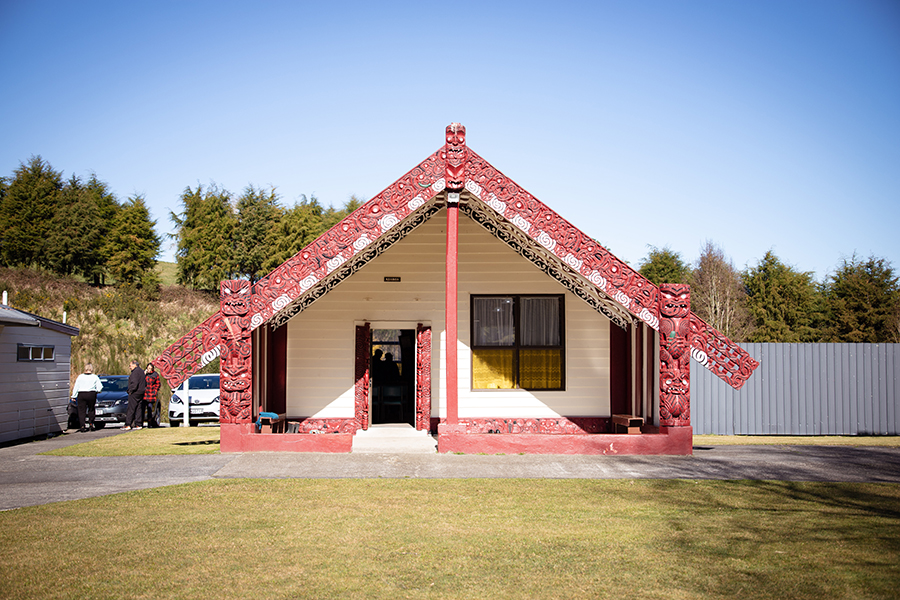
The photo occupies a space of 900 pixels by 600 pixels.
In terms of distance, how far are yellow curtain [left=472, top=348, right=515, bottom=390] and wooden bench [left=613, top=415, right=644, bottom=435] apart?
216 centimetres

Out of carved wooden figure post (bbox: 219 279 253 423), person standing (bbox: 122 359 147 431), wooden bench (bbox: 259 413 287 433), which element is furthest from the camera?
person standing (bbox: 122 359 147 431)

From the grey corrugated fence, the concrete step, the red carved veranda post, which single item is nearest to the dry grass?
the concrete step

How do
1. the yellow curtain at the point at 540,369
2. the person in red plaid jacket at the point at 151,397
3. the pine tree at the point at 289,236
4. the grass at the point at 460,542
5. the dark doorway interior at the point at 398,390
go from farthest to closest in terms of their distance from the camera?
the pine tree at the point at 289,236, the person in red plaid jacket at the point at 151,397, the dark doorway interior at the point at 398,390, the yellow curtain at the point at 540,369, the grass at the point at 460,542

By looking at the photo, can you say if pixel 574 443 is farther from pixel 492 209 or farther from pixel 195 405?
pixel 195 405

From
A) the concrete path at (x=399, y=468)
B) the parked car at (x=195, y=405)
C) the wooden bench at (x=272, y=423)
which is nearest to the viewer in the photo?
the concrete path at (x=399, y=468)

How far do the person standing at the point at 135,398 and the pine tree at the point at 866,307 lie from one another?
28646mm

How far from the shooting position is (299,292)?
11.1 meters

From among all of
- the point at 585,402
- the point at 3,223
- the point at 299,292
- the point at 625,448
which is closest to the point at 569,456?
the point at 625,448

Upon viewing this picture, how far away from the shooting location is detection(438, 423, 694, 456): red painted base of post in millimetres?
11047

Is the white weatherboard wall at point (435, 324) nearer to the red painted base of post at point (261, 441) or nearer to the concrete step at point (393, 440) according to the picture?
the concrete step at point (393, 440)

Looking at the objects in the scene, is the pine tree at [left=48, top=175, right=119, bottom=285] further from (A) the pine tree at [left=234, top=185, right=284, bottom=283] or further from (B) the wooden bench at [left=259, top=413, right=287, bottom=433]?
(B) the wooden bench at [left=259, top=413, right=287, bottom=433]

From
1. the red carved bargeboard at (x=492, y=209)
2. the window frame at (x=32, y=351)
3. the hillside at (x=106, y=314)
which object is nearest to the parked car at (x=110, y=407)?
the window frame at (x=32, y=351)

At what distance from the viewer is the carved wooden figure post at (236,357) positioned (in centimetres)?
1092

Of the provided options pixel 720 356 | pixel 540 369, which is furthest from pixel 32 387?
pixel 720 356
